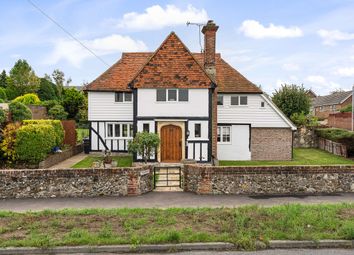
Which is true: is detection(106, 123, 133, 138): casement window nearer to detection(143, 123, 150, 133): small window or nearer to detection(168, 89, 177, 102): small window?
detection(143, 123, 150, 133): small window

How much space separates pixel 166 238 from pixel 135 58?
22.4 metres

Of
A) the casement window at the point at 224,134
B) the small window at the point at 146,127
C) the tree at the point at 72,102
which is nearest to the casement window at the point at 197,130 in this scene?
the small window at the point at 146,127

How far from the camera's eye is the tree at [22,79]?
68812 millimetres

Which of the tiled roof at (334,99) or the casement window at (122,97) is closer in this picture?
the casement window at (122,97)

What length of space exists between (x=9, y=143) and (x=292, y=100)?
30482mm

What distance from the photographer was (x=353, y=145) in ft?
84.8

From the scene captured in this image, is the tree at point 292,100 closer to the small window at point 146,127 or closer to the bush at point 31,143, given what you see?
the small window at point 146,127

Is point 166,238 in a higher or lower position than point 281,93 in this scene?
lower

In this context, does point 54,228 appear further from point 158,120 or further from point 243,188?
point 158,120

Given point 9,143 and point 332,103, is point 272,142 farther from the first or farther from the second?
point 332,103

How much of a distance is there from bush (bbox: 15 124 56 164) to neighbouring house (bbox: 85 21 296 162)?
5.55 metres

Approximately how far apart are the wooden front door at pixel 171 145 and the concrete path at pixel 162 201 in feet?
28.9

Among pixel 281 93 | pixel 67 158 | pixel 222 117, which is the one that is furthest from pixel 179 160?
pixel 281 93

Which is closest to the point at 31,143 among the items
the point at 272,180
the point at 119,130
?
the point at 119,130
